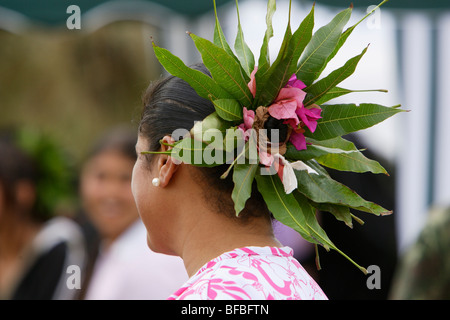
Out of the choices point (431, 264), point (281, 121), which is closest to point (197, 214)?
point (281, 121)

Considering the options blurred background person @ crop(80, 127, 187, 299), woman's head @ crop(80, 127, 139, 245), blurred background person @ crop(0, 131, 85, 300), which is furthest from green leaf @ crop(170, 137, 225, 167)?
blurred background person @ crop(0, 131, 85, 300)

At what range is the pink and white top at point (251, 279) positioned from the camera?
1771 mm

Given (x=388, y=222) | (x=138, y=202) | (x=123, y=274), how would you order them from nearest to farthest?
(x=138, y=202) → (x=123, y=274) → (x=388, y=222)

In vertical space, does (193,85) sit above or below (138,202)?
above

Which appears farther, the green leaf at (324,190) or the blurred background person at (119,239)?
the blurred background person at (119,239)

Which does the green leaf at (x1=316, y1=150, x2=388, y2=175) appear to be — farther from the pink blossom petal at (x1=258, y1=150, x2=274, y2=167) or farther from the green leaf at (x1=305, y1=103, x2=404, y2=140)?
the pink blossom petal at (x1=258, y1=150, x2=274, y2=167)

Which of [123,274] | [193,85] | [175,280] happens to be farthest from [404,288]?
[193,85]

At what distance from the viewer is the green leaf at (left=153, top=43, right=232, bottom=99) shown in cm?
196

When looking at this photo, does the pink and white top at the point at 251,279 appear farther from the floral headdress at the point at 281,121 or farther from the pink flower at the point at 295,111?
the pink flower at the point at 295,111

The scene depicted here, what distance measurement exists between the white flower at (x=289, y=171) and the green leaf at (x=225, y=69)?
0.20 meters

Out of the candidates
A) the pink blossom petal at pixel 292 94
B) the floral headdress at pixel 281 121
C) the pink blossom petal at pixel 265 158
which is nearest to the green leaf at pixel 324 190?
the floral headdress at pixel 281 121

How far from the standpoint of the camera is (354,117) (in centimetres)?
204

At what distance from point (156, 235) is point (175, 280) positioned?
150cm
